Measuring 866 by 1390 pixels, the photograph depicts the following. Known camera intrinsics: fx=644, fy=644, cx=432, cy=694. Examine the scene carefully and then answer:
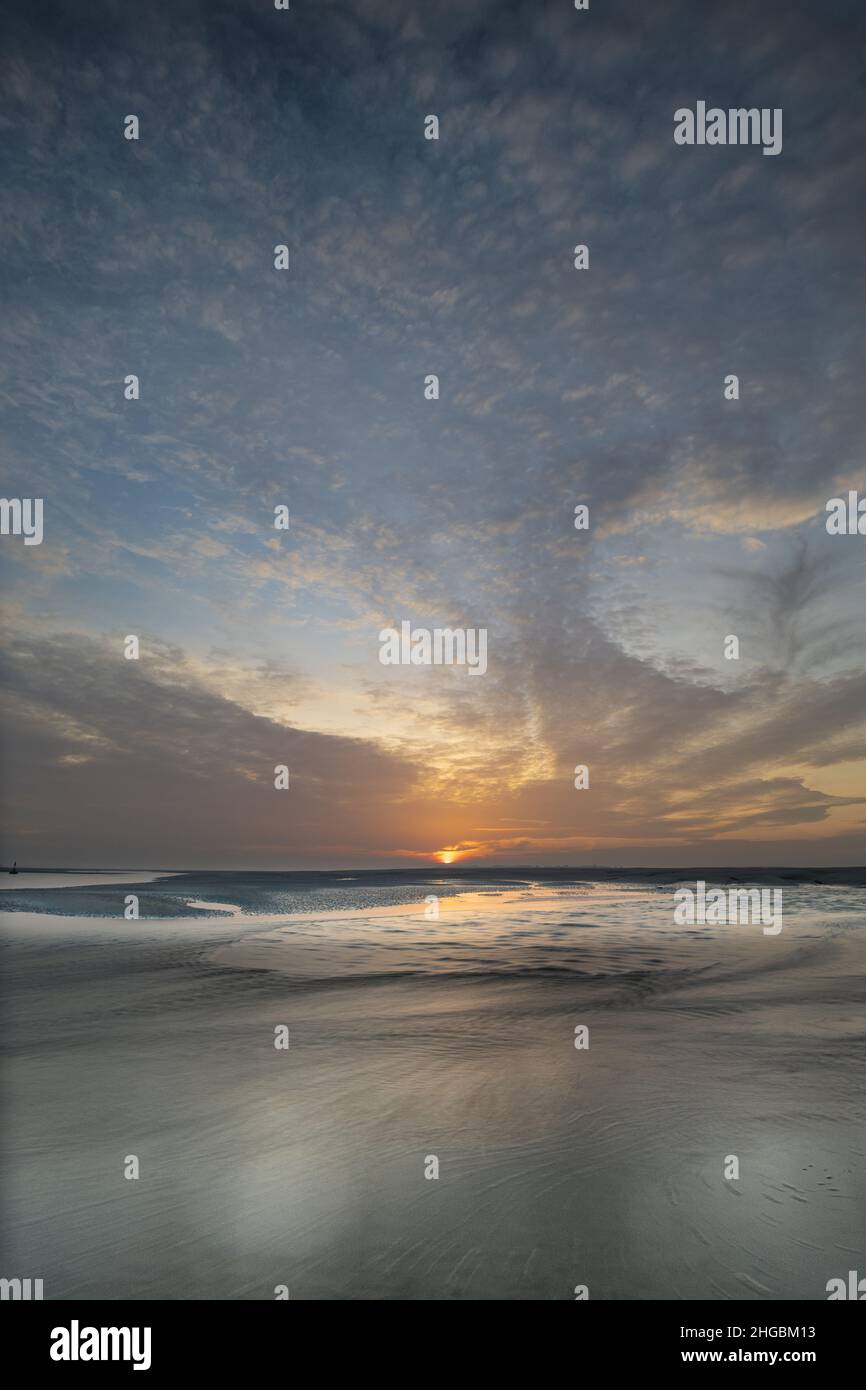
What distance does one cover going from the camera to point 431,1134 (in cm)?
692

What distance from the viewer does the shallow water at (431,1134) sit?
4875 mm

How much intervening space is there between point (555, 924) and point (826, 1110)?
19129mm

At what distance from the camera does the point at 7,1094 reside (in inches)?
318

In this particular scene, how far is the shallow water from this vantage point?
488cm

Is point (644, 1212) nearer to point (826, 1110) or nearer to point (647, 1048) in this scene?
point (826, 1110)

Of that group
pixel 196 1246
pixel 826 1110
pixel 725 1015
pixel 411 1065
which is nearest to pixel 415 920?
pixel 725 1015
